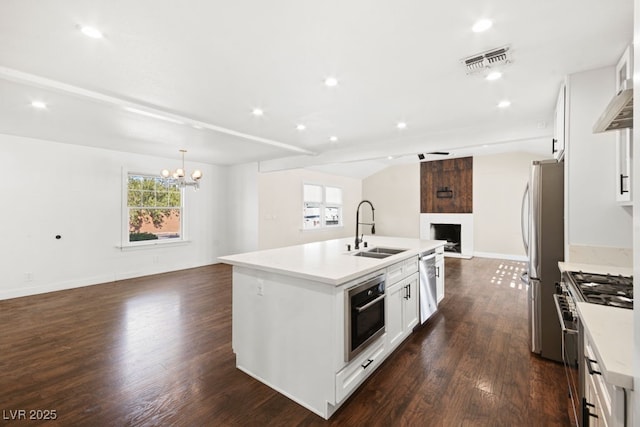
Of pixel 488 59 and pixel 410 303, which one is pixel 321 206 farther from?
pixel 488 59

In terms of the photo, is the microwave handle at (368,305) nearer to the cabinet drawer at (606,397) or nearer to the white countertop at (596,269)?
the cabinet drawer at (606,397)

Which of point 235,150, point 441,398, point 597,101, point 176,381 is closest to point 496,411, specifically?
point 441,398

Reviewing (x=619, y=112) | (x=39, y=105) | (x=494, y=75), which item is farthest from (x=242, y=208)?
(x=619, y=112)

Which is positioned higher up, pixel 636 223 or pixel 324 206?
pixel 324 206

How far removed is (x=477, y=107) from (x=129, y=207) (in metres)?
6.15

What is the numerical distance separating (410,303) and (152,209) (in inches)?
218

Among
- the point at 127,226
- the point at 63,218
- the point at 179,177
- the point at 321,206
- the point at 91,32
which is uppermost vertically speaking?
the point at 91,32

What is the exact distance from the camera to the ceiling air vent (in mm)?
2130

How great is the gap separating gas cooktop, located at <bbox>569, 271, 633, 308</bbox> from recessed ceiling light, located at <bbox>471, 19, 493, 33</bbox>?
5.56ft

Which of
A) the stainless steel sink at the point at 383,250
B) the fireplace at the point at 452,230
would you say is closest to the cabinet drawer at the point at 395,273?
the stainless steel sink at the point at 383,250

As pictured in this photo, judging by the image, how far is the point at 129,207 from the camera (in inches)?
222

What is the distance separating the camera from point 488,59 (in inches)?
87.4

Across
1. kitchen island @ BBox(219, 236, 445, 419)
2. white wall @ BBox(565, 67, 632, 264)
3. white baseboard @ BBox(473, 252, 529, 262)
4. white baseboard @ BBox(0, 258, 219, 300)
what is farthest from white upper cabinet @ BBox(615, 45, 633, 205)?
white baseboard @ BBox(0, 258, 219, 300)

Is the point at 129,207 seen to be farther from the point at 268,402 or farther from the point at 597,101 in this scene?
the point at 597,101
